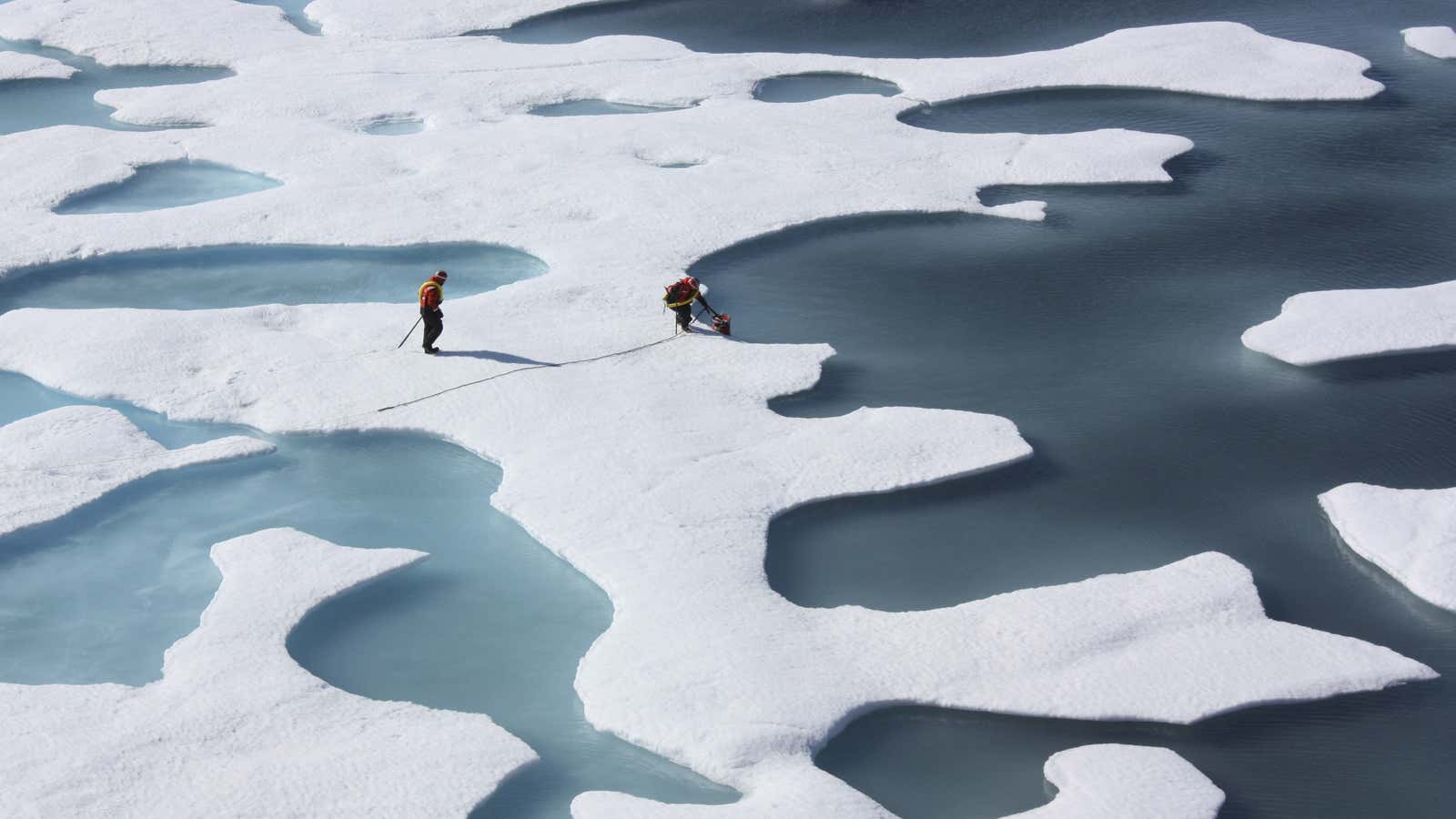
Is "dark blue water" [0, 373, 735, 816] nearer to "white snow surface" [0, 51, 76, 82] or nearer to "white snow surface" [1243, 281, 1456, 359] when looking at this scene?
"white snow surface" [1243, 281, 1456, 359]

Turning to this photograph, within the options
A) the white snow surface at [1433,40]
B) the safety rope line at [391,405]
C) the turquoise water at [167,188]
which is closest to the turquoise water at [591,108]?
the turquoise water at [167,188]

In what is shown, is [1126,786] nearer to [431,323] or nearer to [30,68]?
[431,323]

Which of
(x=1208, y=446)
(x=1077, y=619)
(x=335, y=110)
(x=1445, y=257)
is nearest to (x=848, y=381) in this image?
(x=1208, y=446)

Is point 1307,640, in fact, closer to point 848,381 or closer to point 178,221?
point 848,381

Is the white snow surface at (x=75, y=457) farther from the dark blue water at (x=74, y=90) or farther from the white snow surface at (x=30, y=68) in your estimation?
the white snow surface at (x=30, y=68)

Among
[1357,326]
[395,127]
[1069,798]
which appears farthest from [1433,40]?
[1069,798]

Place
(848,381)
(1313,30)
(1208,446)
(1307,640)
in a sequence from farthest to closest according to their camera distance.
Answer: (1313,30) < (848,381) < (1208,446) < (1307,640)
